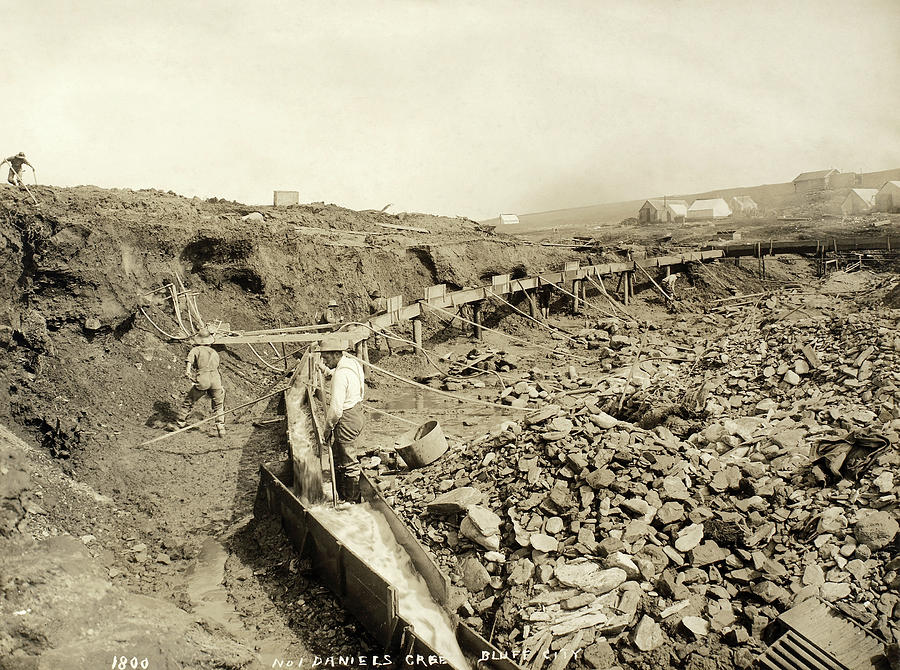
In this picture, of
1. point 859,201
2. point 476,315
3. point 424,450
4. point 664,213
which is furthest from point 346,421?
point 664,213

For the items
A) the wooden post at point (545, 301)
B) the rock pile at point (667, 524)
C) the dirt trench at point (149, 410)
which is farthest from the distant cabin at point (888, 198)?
the rock pile at point (667, 524)

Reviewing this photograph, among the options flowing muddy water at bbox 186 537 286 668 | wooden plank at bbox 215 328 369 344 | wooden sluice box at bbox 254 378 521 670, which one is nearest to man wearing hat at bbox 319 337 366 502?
wooden sluice box at bbox 254 378 521 670

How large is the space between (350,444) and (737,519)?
4113mm

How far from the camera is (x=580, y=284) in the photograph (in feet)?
60.1

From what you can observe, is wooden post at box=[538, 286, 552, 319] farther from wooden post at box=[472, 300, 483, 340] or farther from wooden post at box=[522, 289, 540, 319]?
wooden post at box=[472, 300, 483, 340]

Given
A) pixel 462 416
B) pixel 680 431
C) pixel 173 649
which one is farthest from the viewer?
pixel 462 416

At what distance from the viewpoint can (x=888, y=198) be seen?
39531 millimetres

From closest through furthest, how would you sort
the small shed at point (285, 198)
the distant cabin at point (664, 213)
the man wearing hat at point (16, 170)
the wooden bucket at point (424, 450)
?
the wooden bucket at point (424, 450) < the man wearing hat at point (16, 170) < the small shed at point (285, 198) < the distant cabin at point (664, 213)

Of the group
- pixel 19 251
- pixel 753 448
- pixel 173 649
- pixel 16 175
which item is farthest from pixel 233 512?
pixel 16 175

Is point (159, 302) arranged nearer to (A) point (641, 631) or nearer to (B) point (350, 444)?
(B) point (350, 444)

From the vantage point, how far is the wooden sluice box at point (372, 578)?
3.95 m

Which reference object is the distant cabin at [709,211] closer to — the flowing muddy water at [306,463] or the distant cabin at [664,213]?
the distant cabin at [664,213]

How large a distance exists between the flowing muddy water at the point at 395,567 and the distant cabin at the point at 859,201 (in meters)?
46.3

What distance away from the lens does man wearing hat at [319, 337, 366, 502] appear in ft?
21.1
